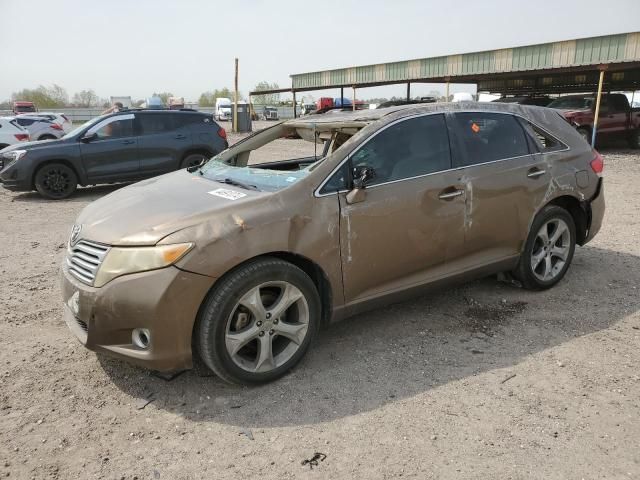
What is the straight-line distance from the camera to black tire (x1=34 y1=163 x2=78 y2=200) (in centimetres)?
972

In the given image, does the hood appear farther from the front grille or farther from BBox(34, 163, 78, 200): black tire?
BBox(34, 163, 78, 200): black tire

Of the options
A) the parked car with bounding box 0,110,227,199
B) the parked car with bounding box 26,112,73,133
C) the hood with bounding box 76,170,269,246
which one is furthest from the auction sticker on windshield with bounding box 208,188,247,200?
the parked car with bounding box 26,112,73,133

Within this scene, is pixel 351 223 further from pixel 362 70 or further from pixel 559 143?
pixel 362 70

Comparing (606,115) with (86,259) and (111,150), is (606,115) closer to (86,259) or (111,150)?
(111,150)

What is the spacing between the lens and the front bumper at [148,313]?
2727 mm

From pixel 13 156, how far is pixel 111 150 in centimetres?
178

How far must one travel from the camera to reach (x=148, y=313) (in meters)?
2.73

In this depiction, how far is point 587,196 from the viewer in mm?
4609

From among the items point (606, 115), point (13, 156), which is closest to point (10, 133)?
point (13, 156)

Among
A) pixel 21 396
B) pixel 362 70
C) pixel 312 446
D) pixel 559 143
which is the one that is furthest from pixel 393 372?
pixel 362 70

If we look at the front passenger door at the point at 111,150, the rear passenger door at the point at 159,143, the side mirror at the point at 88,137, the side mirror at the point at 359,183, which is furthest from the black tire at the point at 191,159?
the side mirror at the point at 359,183

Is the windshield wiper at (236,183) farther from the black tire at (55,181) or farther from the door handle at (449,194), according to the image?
the black tire at (55,181)

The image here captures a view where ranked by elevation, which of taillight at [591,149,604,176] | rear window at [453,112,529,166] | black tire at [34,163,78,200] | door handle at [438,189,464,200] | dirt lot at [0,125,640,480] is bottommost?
dirt lot at [0,125,640,480]

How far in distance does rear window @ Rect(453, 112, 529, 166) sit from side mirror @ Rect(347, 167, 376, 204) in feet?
2.93
